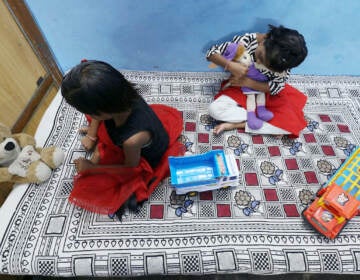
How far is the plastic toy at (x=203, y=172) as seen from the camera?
1031mm

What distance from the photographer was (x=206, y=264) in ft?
3.16

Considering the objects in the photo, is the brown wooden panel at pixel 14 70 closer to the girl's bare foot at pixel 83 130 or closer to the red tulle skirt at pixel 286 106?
the girl's bare foot at pixel 83 130

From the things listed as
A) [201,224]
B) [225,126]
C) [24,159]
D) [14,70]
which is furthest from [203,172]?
[14,70]

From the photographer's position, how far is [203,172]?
1099 millimetres

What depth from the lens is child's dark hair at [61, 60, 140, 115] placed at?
0.70 meters

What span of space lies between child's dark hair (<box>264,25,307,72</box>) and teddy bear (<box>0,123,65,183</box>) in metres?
1.01


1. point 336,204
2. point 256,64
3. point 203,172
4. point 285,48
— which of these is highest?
point 285,48

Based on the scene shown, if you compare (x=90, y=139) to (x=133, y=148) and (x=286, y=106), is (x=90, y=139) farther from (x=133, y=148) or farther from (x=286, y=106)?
(x=286, y=106)

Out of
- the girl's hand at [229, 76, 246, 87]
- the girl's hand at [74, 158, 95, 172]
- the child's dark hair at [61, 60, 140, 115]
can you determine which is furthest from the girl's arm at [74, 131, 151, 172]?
the girl's hand at [229, 76, 246, 87]

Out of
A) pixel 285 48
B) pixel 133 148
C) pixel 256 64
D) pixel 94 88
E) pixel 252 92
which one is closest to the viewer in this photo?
pixel 94 88

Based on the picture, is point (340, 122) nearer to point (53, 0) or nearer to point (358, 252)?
point (358, 252)

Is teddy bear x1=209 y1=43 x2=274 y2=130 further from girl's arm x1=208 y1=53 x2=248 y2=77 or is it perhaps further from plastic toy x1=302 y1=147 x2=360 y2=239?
plastic toy x1=302 y1=147 x2=360 y2=239

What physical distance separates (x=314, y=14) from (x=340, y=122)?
578 mm

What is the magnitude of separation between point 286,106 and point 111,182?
94 cm
